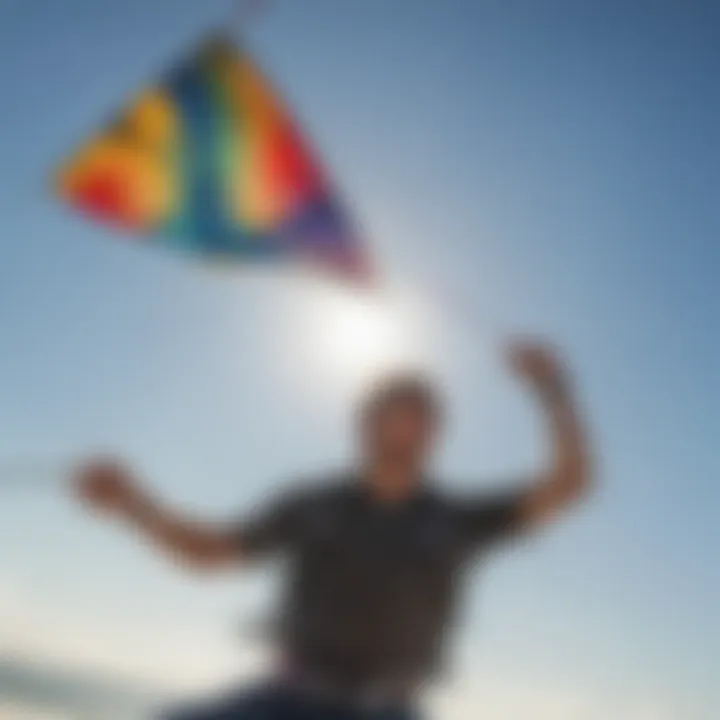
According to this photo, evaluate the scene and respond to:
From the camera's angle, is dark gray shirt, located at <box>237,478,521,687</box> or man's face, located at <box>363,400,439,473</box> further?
man's face, located at <box>363,400,439,473</box>

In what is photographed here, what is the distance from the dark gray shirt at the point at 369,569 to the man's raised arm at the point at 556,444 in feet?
0.38

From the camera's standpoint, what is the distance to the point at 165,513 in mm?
4531

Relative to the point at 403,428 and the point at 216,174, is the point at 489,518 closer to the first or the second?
the point at 403,428

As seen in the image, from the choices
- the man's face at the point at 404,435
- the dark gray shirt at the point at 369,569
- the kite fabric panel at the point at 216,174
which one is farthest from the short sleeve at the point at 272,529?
the kite fabric panel at the point at 216,174

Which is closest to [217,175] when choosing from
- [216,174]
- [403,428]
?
[216,174]

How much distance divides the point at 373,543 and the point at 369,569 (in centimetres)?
12

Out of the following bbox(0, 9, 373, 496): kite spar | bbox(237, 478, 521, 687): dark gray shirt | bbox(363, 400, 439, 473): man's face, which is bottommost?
bbox(237, 478, 521, 687): dark gray shirt

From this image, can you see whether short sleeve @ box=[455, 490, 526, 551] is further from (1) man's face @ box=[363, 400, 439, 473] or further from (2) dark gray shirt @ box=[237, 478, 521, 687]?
(1) man's face @ box=[363, 400, 439, 473]

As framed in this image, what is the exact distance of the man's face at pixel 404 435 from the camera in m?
4.47

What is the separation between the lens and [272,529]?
14.7 feet

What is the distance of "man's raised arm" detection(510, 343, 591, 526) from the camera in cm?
443

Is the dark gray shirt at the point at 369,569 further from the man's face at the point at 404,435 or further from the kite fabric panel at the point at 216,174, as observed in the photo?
the kite fabric panel at the point at 216,174

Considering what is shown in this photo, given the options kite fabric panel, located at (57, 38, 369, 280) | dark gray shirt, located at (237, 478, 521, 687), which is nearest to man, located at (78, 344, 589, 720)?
dark gray shirt, located at (237, 478, 521, 687)

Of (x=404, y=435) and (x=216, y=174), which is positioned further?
(x=216, y=174)
